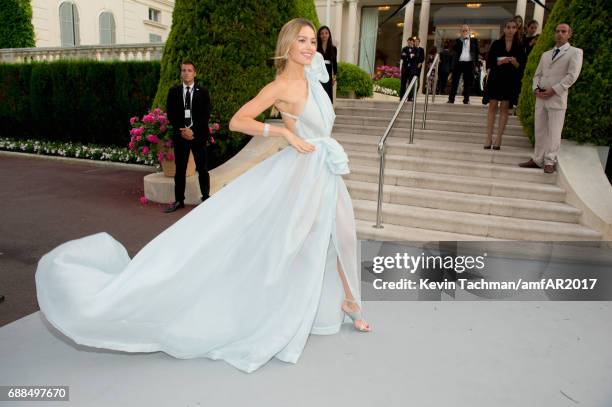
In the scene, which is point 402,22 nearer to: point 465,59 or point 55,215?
point 465,59

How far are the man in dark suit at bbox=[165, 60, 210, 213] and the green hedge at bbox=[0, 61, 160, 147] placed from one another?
511 centimetres

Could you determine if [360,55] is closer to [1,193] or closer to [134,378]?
[1,193]

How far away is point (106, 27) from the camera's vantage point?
29234 millimetres

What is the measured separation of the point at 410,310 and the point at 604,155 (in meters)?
4.46

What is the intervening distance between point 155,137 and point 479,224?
16.4 ft

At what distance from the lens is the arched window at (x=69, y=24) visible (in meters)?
27.0

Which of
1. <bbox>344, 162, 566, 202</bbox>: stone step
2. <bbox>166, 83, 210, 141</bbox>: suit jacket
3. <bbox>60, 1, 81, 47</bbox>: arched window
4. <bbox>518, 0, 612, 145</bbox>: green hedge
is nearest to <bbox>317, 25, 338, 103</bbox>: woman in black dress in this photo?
<bbox>344, 162, 566, 202</bbox>: stone step

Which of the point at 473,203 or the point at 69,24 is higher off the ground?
the point at 69,24

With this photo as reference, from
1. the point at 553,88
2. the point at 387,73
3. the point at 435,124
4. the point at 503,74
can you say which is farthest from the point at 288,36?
the point at 387,73

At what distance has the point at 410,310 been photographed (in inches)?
155

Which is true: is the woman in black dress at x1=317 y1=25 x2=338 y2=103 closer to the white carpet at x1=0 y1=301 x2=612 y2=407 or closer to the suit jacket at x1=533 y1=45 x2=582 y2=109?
the suit jacket at x1=533 y1=45 x2=582 y2=109

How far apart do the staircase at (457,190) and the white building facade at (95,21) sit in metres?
25.2

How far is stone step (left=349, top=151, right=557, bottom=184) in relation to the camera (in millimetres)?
6499

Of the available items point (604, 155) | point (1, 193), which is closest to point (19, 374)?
point (1, 193)
